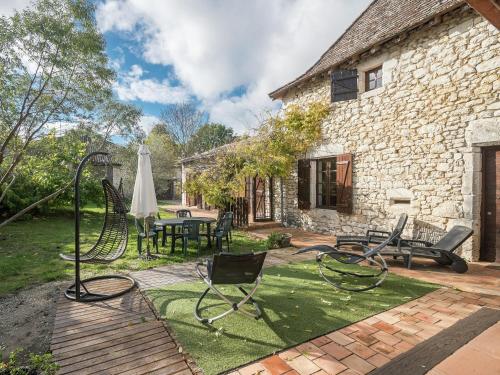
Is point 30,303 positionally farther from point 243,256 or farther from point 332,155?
point 332,155

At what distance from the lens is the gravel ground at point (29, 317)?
2.58m

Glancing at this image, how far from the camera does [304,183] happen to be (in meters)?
8.83

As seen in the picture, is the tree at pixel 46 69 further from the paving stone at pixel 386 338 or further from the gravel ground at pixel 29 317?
the paving stone at pixel 386 338

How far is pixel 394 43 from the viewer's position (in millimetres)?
6461

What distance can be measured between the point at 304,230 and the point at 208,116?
24312 mm

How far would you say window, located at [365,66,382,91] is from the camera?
23.1 ft

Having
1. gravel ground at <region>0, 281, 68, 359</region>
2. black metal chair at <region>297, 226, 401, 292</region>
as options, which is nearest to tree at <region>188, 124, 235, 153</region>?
black metal chair at <region>297, 226, 401, 292</region>

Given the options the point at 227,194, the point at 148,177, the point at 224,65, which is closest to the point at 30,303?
the point at 148,177

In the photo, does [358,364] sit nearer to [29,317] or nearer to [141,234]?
[29,317]

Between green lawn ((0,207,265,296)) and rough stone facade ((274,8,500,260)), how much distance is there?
349 centimetres

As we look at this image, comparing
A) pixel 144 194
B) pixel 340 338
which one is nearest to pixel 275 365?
pixel 340 338

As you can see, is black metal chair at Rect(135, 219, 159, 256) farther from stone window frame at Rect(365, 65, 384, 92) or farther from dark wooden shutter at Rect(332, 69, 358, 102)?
stone window frame at Rect(365, 65, 384, 92)

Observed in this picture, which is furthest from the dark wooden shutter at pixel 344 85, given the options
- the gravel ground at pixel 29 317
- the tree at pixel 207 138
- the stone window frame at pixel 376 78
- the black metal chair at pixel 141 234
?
the tree at pixel 207 138

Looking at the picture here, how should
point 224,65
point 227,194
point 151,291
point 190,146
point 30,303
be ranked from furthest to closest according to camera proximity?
point 190,146 → point 224,65 → point 227,194 → point 151,291 → point 30,303
